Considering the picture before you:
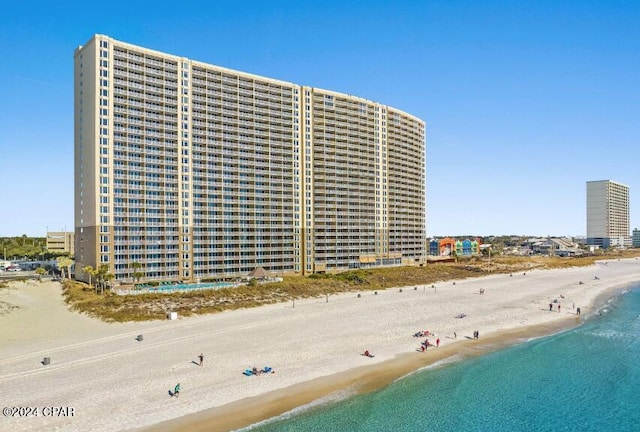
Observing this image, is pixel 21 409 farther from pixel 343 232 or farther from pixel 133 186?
pixel 343 232

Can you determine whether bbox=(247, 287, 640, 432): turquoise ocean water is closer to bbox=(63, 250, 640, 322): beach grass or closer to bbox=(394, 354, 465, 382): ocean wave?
bbox=(394, 354, 465, 382): ocean wave

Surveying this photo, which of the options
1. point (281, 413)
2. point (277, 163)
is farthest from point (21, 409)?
point (277, 163)

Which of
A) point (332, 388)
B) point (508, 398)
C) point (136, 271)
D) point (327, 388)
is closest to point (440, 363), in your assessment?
point (508, 398)

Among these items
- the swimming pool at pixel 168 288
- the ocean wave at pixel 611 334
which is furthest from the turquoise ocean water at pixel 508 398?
the swimming pool at pixel 168 288

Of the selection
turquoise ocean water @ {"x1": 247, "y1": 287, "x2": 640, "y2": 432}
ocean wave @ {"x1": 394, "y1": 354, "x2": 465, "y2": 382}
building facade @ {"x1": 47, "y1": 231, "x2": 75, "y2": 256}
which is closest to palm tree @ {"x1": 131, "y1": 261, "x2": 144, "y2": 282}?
ocean wave @ {"x1": 394, "y1": 354, "x2": 465, "y2": 382}

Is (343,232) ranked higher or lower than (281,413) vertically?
higher

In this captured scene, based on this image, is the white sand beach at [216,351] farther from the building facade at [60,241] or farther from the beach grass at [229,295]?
the building facade at [60,241]
